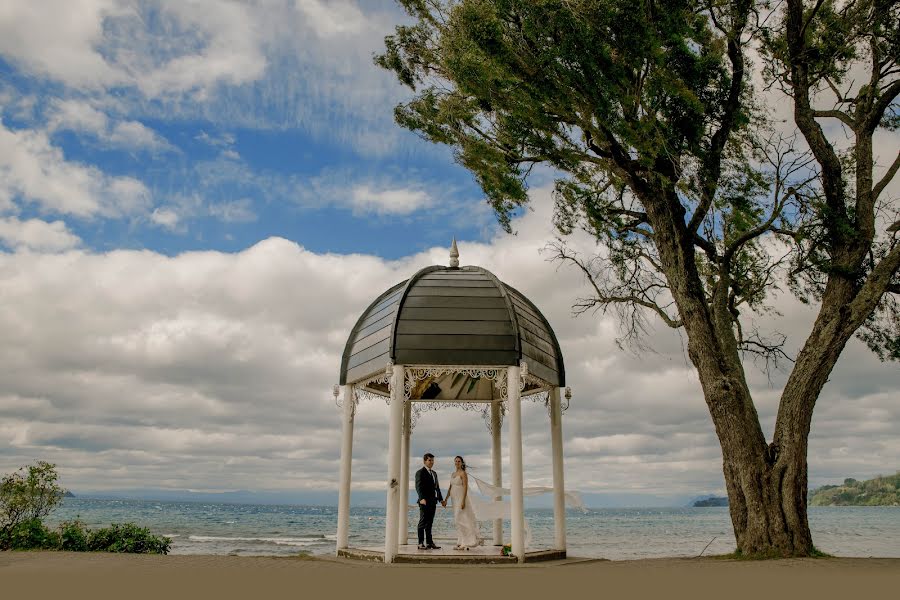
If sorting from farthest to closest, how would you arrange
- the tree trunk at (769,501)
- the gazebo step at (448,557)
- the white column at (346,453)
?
the white column at (346,453) < the tree trunk at (769,501) < the gazebo step at (448,557)

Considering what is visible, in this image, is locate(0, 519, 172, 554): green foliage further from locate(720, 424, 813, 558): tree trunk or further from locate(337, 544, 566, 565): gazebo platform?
locate(720, 424, 813, 558): tree trunk

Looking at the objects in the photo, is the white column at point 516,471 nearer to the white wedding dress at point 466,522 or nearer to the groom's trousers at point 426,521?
the white wedding dress at point 466,522

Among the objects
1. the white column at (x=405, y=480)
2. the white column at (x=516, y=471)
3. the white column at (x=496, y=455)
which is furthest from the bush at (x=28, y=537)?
the white column at (x=516, y=471)

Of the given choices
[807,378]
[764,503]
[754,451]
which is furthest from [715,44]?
[764,503]

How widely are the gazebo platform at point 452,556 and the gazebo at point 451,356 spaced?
0.12 feet

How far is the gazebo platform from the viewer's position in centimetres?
886

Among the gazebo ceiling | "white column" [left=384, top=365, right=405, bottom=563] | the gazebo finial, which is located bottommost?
"white column" [left=384, top=365, right=405, bottom=563]

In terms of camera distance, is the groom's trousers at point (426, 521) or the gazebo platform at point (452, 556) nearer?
the gazebo platform at point (452, 556)

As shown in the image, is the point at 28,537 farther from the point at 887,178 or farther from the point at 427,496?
the point at 887,178

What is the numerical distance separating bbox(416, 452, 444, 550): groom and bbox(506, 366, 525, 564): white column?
5.21ft

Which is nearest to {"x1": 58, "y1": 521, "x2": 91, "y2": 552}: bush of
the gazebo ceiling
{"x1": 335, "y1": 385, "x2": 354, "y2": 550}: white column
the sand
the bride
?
the sand

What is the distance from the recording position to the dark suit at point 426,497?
33.3 ft

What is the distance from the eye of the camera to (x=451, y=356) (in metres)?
9.40

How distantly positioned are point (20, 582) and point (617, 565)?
7062 millimetres
